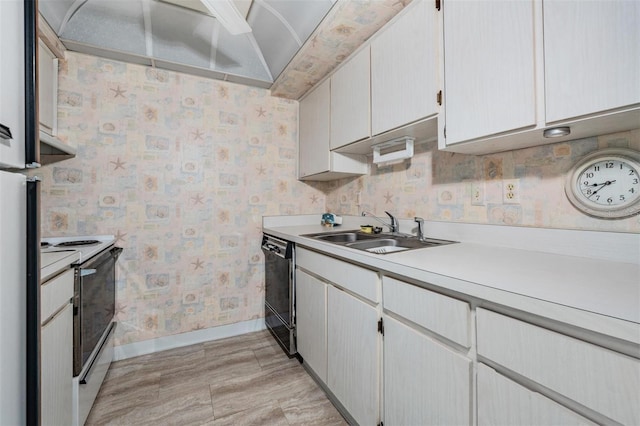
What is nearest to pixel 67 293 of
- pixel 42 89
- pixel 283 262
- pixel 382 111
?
pixel 283 262

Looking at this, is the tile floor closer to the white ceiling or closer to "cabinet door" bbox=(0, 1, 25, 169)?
"cabinet door" bbox=(0, 1, 25, 169)

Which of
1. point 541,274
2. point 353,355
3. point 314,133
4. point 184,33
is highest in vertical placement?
point 184,33

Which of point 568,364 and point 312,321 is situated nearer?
point 568,364

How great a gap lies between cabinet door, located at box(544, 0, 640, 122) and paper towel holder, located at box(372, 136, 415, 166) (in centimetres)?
79

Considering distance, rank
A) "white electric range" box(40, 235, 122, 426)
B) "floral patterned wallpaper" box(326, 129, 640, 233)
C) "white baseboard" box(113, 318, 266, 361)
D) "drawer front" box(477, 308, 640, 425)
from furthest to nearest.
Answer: "white baseboard" box(113, 318, 266, 361) → "white electric range" box(40, 235, 122, 426) → "floral patterned wallpaper" box(326, 129, 640, 233) → "drawer front" box(477, 308, 640, 425)

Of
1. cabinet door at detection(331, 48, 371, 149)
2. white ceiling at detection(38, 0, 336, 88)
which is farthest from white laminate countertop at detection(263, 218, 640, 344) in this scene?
white ceiling at detection(38, 0, 336, 88)

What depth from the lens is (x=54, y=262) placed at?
106 cm

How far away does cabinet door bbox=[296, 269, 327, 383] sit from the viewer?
158 centimetres

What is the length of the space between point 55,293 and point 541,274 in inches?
69.4

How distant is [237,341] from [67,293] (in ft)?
4.54

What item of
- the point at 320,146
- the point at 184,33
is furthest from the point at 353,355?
the point at 184,33

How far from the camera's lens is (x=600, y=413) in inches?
22.3

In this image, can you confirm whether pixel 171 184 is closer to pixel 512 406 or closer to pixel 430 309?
pixel 430 309

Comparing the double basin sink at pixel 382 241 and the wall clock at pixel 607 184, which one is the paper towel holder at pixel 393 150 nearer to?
the double basin sink at pixel 382 241
